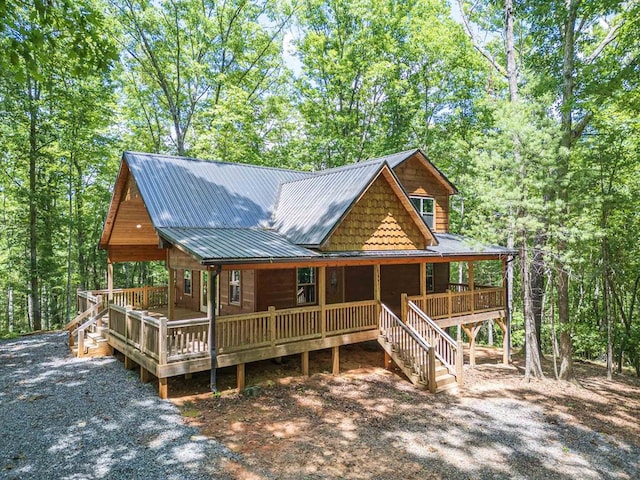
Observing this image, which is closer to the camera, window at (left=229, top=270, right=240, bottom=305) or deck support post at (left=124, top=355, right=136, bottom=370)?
deck support post at (left=124, top=355, right=136, bottom=370)

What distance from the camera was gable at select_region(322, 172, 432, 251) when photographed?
39.4ft

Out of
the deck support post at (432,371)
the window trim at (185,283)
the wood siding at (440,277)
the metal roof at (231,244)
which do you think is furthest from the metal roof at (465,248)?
the window trim at (185,283)

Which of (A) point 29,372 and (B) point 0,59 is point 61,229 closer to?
(A) point 29,372

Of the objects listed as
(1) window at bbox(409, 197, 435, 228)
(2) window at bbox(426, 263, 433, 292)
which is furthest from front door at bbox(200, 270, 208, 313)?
(1) window at bbox(409, 197, 435, 228)

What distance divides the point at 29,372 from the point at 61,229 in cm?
1584

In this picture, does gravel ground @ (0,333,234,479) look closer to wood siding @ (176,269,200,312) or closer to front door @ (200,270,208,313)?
front door @ (200,270,208,313)

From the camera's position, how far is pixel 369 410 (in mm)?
9172

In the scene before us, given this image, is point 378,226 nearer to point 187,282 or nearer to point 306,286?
point 306,286

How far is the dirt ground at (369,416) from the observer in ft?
22.1

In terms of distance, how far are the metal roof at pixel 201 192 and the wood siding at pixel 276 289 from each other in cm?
190

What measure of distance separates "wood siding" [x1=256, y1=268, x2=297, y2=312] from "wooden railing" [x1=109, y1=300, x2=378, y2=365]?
1.34 m

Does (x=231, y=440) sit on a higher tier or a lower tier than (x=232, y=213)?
lower

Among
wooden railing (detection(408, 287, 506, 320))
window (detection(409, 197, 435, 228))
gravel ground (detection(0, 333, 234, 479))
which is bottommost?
gravel ground (detection(0, 333, 234, 479))

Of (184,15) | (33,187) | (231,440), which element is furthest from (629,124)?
(33,187)
